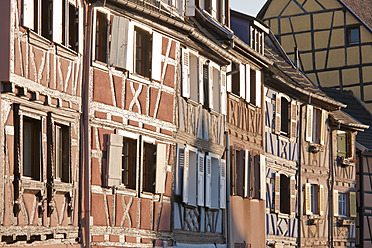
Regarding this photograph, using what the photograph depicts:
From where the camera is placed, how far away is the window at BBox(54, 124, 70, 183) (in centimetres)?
1596

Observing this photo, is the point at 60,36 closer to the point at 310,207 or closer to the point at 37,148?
the point at 37,148

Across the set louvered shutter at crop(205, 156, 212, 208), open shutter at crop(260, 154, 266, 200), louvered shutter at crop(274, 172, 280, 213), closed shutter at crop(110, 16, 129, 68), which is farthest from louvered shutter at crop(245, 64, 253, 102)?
closed shutter at crop(110, 16, 129, 68)

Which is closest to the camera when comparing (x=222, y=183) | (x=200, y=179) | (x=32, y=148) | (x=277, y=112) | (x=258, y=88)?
(x=32, y=148)

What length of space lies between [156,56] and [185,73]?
1.77 m

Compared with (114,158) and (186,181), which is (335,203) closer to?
(186,181)

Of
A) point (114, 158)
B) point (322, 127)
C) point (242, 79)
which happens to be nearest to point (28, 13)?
point (114, 158)

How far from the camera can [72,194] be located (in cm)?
1625

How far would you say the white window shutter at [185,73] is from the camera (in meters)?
21.4

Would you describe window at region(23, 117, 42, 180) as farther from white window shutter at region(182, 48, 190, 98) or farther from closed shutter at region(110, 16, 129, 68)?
white window shutter at region(182, 48, 190, 98)

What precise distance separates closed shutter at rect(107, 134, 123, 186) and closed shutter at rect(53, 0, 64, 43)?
2.61 metres

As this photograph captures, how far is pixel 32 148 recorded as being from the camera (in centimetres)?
1505

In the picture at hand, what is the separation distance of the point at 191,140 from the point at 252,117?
220 inches

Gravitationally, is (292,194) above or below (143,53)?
below

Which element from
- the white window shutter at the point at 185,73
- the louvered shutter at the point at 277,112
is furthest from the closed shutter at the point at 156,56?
the louvered shutter at the point at 277,112
